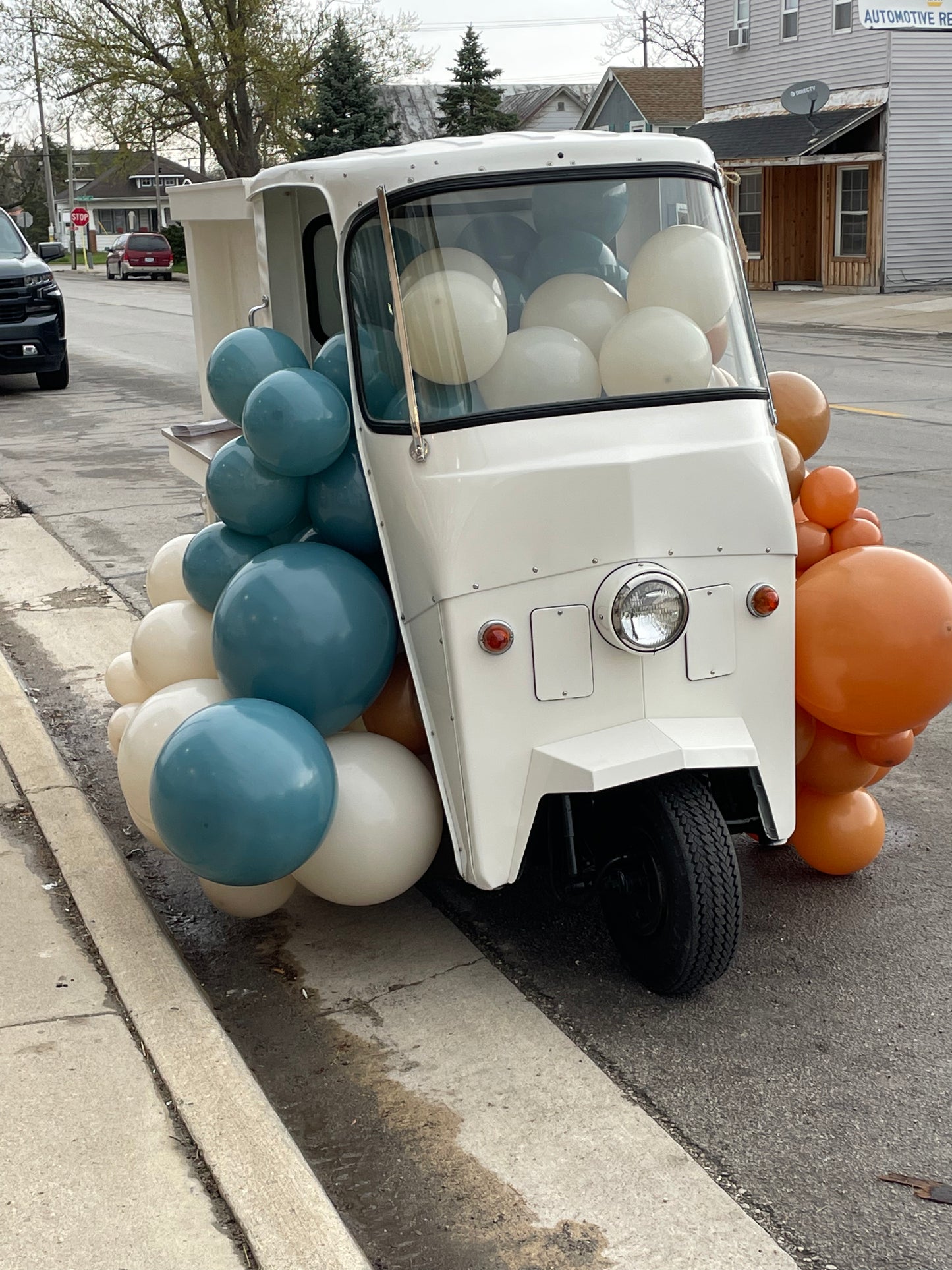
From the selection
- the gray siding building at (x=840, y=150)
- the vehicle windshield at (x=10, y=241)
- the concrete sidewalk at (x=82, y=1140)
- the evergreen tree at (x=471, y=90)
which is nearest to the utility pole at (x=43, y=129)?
the evergreen tree at (x=471, y=90)

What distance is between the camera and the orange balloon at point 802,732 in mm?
4148

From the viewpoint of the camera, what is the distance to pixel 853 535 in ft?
14.0

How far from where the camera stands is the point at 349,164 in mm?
3992

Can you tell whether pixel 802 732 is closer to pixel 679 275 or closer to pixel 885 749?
pixel 885 749

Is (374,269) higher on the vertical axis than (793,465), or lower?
higher

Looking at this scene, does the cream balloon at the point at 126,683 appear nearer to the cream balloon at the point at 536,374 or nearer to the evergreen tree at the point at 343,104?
the cream balloon at the point at 536,374

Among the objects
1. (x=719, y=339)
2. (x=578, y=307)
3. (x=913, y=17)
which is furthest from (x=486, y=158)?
(x=913, y=17)

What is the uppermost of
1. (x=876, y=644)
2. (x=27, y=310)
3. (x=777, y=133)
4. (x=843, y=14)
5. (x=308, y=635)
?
(x=843, y=14)

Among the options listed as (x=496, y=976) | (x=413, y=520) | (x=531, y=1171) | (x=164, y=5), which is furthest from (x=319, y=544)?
(x=164, y=5)

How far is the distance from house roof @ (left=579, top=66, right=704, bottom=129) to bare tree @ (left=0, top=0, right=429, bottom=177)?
34.6 feet

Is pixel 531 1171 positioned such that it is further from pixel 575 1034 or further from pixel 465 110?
pixel 465 110

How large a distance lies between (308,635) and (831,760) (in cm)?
162

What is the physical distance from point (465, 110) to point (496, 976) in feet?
191

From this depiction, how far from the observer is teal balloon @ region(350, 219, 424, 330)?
3822mm
